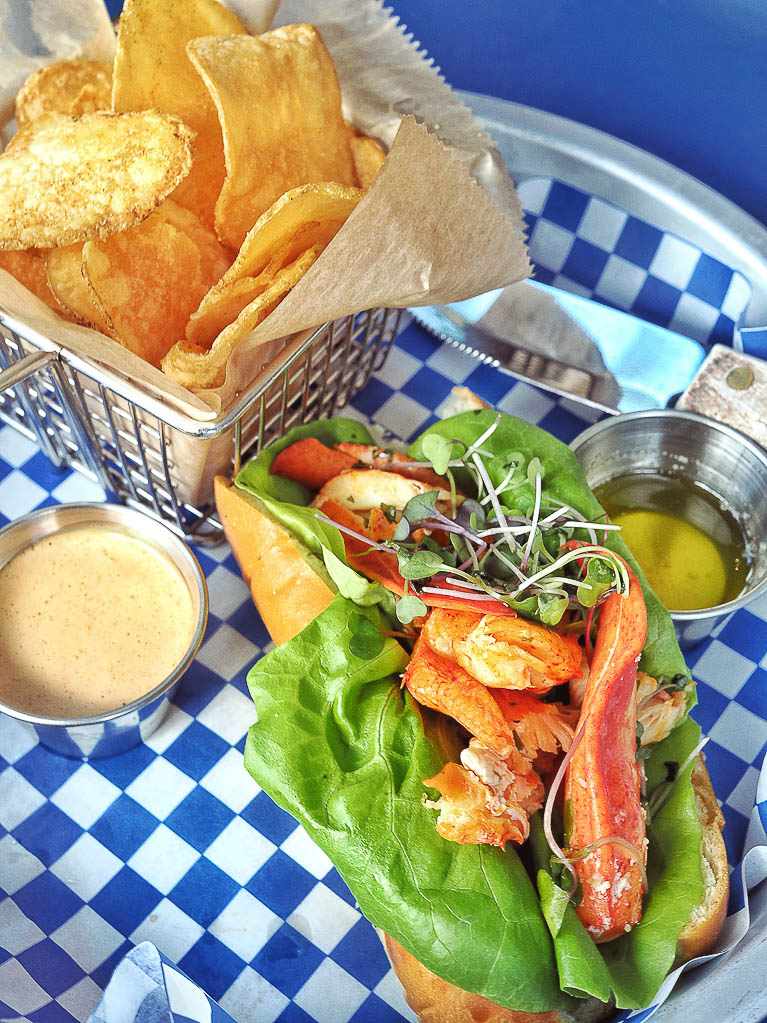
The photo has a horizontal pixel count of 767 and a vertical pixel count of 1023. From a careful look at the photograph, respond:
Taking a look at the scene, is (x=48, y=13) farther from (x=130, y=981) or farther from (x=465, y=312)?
(x=130, y=981)

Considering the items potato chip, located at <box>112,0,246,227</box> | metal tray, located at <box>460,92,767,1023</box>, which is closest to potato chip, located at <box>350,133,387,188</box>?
potato chip, located at <box>112,0,246,227</box>

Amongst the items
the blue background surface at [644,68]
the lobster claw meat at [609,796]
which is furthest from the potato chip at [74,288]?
the blue background surface at [644,68]

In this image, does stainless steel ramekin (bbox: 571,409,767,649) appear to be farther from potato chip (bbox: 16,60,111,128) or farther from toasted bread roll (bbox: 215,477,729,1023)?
potato chip (bbox: 16,60,111,128)

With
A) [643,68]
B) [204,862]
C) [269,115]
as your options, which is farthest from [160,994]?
[643,68]

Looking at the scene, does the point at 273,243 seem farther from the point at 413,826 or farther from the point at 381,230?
the point at 413,826

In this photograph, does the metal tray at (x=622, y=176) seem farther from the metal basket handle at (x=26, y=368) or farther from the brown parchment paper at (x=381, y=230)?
the metal basket handle at (x=26, y=368)

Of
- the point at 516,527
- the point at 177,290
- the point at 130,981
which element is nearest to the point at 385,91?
the point at 177,290
